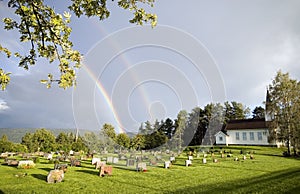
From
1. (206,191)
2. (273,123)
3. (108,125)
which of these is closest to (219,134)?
(273,123)

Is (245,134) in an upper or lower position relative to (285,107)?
lower

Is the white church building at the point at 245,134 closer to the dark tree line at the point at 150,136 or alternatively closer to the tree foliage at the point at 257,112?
the dark tree line at the point at 150,136

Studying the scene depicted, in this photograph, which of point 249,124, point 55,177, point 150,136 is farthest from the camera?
point 150,136

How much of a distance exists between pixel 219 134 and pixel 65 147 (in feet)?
145

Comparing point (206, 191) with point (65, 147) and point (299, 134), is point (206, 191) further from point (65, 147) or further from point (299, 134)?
point (65, 147)

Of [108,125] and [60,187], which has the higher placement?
[108,125]

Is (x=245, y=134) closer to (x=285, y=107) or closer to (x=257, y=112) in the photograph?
(x=285, y=107)

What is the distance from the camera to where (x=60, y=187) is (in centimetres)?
1119

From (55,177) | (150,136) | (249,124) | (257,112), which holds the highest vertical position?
(257,112)

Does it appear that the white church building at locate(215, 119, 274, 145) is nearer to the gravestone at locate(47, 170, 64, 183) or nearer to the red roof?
the red roof

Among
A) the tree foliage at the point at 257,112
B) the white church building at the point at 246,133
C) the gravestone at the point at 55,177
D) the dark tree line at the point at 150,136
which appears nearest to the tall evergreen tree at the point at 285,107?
the white church building at the point at 246,133

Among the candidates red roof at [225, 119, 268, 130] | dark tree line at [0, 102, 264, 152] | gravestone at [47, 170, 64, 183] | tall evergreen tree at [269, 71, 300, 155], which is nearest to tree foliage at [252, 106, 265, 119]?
dark tree line at [0, 102, 264, 152]

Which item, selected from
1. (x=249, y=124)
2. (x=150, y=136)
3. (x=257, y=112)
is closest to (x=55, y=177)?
(x=150, y=136)

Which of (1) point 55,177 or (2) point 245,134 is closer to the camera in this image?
(1) point 55,177
